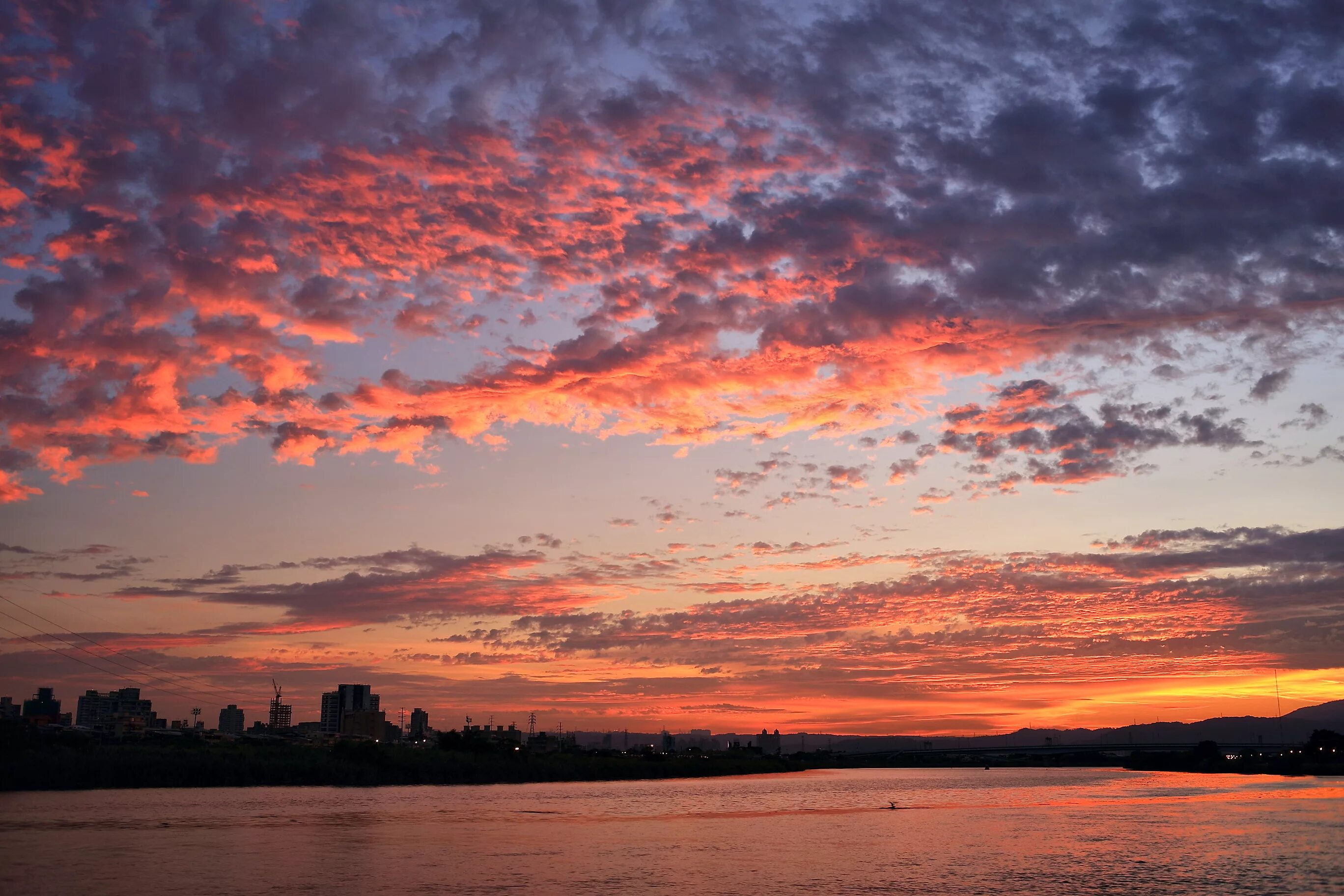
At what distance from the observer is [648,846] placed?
72.7 m

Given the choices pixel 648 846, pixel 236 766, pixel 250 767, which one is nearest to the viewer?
pixel 648 846

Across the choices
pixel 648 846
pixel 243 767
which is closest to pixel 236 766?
pixel 243 767

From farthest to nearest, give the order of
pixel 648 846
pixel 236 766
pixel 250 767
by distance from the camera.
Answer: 1. pixel 250 767
2. pixel 236 766
3. pixel 648 846

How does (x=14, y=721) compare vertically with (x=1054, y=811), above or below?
above

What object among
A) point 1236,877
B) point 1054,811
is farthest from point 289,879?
point 1054,811

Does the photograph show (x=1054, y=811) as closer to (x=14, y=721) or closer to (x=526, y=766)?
(x=526, y=766)

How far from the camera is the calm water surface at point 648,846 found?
177 ft

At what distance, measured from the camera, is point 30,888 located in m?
49.7

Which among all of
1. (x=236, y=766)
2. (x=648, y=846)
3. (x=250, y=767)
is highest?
→ (x=648, y=846)

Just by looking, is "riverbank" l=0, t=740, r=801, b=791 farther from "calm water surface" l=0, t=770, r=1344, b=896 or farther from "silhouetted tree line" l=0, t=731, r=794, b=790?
"calm water surface" l=0, t=770, r=1344, b=896

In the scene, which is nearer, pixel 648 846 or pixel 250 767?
A: pixel 648 846

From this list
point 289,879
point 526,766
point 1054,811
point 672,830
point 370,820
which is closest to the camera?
point 289,879

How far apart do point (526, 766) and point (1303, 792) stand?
127m

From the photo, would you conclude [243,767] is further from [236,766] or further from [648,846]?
[648,846]
